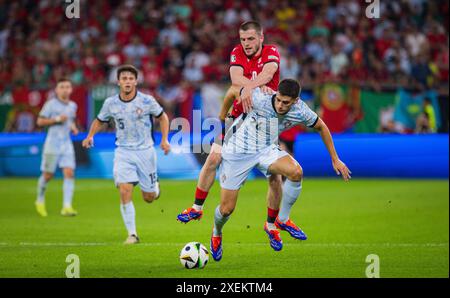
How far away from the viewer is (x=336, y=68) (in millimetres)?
23609

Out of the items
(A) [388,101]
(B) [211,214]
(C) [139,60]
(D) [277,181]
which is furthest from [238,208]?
(C) [139,60]

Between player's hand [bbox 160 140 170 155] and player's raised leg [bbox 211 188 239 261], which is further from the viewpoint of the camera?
player's hand [bbox 160 140 170 155]

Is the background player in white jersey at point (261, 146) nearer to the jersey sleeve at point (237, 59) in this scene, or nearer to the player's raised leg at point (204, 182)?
the player's raised leg at point (204, 182)

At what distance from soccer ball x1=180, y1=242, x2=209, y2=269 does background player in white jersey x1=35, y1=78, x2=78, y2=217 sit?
18.4 feet

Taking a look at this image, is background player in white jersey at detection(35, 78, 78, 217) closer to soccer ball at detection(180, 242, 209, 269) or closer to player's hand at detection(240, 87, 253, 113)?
soccer ball at detection(180, 242, 209, 269)

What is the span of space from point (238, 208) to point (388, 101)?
23.7 ft

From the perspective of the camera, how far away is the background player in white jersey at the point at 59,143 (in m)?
15.4

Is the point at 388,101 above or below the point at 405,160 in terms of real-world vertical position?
above

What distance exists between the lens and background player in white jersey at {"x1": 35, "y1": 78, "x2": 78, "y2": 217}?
15.4 metres

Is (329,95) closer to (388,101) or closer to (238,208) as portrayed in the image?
(388,101)

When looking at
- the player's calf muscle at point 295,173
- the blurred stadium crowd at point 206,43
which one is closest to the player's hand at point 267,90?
the player's calf muscle at point 295,173

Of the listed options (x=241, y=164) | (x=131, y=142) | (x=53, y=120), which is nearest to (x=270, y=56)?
(x=241, y=164)

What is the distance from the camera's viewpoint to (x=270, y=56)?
1026 cm

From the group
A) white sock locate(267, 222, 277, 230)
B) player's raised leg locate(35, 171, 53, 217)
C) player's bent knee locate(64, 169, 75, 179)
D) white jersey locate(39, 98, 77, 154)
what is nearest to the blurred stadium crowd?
white jersey locate(39, 98, 77, 154)
